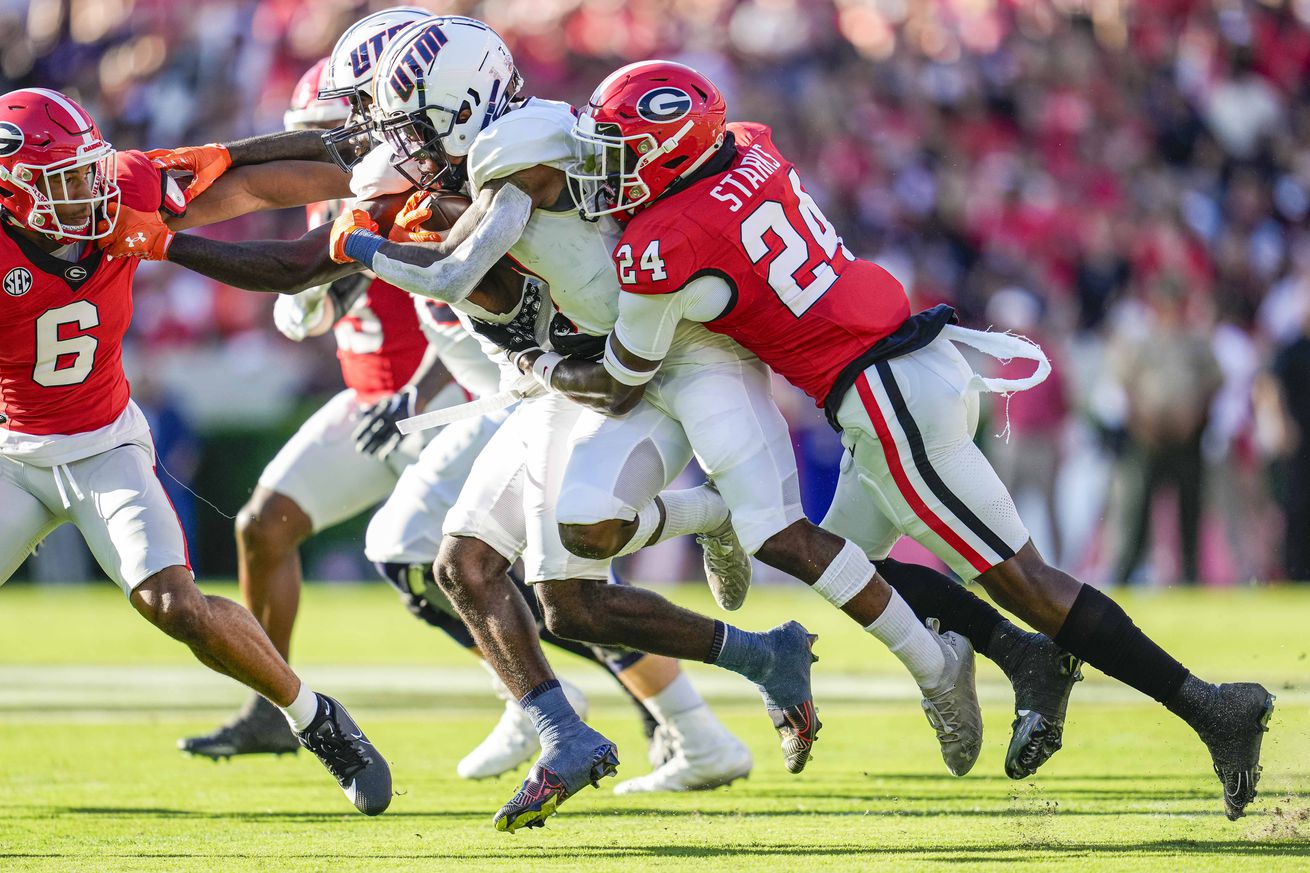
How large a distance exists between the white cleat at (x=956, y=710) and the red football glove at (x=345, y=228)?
6.37 feet

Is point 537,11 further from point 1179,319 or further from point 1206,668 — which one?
point 1206,668

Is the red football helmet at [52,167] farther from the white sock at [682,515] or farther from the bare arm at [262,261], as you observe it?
the white sock at [682,515]

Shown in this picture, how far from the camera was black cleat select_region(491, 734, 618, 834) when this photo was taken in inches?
179

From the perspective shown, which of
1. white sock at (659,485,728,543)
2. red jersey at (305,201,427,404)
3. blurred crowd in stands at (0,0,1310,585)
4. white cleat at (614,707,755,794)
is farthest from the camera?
blurred crowd in stands at (0,0,1310,585)

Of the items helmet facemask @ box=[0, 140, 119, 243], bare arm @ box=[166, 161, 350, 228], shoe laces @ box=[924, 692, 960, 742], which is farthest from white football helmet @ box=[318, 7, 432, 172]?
shoe laces @ box=[924, 692, 960, 742]

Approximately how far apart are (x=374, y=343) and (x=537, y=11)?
850cm

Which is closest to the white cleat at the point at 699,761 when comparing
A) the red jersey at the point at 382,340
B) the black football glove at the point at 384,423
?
the black football glove at the point at 384,423

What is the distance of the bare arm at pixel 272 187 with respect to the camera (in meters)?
5.36

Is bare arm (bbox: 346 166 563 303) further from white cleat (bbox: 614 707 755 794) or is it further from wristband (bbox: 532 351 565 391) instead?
white cleat (bbox: 614 707 755 794)

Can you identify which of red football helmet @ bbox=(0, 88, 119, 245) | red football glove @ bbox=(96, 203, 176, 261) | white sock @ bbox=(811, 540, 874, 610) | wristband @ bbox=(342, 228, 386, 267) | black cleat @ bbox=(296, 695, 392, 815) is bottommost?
black cleat @ bbox=(296, 695, 392, 815)

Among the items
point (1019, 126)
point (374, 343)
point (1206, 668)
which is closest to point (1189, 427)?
point (1019, 126)

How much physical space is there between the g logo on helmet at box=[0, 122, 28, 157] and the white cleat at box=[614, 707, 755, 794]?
8.69 feet

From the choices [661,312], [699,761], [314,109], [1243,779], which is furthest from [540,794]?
[314,109]

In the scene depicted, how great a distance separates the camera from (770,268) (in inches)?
182
